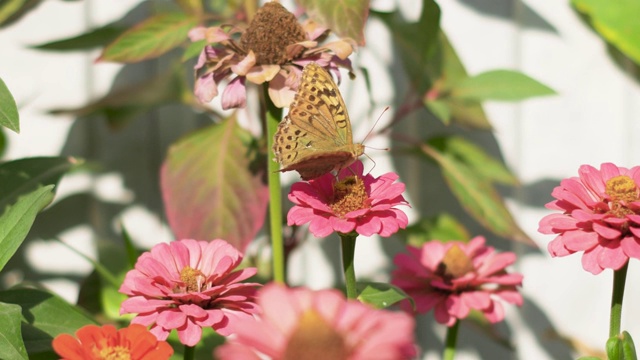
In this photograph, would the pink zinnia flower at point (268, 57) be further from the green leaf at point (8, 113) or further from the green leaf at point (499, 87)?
the green leaf at point (499, 87)

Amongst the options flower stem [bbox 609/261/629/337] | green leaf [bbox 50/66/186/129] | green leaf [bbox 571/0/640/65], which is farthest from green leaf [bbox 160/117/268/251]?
green leaf [bbox 571/0/640/65]

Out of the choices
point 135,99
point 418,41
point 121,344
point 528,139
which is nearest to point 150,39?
point 135,99

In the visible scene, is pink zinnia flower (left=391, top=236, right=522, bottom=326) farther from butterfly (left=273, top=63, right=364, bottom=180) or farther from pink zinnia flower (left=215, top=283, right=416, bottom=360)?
pink zinnia flower (left=215, top=283, right=416, bottom=360)

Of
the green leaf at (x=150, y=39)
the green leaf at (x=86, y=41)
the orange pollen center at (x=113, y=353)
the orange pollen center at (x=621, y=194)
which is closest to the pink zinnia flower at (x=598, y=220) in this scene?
the orange pollen center at (x=621, y=194)

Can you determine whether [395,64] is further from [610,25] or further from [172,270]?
[172,270]

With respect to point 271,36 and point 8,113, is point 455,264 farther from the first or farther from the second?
point 8,113
